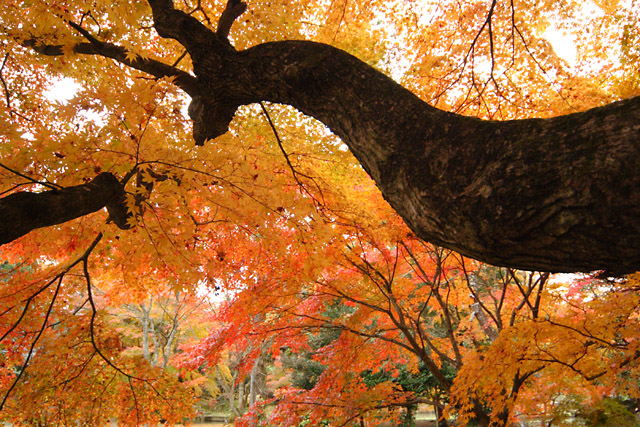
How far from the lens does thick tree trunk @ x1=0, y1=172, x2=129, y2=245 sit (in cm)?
120

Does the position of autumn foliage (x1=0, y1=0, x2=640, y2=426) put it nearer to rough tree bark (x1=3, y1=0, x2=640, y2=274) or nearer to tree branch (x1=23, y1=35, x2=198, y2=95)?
tree branch (x1=23, y1=35, x2=198, y2=95)

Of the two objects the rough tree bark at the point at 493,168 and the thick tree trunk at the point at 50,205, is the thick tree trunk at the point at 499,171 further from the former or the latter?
the thick tree trunk at the point at 50,205

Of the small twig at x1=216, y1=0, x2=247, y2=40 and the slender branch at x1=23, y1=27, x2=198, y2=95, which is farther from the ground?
the small twig at x1=216, y1=0, x2=247, y2=40

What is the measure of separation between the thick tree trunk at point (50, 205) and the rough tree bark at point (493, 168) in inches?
42.8

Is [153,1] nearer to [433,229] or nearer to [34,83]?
[433,229]

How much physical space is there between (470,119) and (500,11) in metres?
3.55

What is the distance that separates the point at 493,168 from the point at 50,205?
1.66 meters

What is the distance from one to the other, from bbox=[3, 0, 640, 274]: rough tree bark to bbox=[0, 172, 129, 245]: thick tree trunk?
1.09m

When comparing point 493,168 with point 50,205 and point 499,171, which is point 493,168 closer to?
point 499,171

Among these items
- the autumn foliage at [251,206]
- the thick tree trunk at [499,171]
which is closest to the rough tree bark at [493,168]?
the thick tree trunk at [499,171]

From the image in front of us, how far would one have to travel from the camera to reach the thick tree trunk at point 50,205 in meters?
1.20

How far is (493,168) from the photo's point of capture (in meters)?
0.92

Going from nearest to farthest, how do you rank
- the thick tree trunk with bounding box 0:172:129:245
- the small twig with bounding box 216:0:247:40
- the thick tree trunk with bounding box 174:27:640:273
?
the thick tree trunk with bounding box 174:27:640:273 → the thick tree trunk with bounding box 0:172:129:245 → the small twig with bounding box 216:0:247:40

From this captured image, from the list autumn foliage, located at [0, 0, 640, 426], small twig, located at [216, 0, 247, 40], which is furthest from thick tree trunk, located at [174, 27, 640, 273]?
small twig, located at [216, 0, 247, 40]
